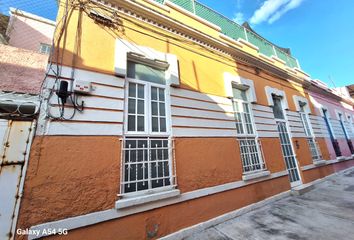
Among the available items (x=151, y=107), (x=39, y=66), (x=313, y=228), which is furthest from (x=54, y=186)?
(x=313, y=228)


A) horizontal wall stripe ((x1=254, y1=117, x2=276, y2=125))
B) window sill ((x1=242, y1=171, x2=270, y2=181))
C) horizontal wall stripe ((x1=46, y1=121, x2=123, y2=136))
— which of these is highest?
horizontal wall stripe ((x1=254, y1=117, x2=276, y2=125))

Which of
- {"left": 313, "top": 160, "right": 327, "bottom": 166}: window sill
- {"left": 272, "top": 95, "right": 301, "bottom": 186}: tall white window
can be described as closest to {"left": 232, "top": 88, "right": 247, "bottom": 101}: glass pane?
{"left": 272, "top": 95, "right": 301, "bottom": 186}: tall white window

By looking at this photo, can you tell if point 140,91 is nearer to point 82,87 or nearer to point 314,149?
point 82,87

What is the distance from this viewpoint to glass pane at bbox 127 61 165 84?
3.80 m

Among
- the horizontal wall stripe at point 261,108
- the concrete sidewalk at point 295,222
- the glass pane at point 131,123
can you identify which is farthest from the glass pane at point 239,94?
the glass pane at point 131,123

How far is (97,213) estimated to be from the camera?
8.28ft

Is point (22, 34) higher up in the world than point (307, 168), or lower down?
higher up

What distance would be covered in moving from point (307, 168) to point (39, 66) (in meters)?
10.9

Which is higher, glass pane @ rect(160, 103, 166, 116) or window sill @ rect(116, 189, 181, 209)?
glass pane @ rect(160, 103, 166, 116)

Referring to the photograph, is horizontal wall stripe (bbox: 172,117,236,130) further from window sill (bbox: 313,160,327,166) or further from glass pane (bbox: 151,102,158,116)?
window sill (bbox: 313,160,327,166)

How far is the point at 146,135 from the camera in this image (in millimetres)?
3432

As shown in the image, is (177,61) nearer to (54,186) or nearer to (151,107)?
(151,107)

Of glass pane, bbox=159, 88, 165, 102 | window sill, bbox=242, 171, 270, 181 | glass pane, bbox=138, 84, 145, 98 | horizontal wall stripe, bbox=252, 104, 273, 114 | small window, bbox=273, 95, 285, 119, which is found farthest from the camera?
small window, bbox=273, 95, 285, 119

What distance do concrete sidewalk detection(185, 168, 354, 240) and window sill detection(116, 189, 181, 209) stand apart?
947 millimetres
